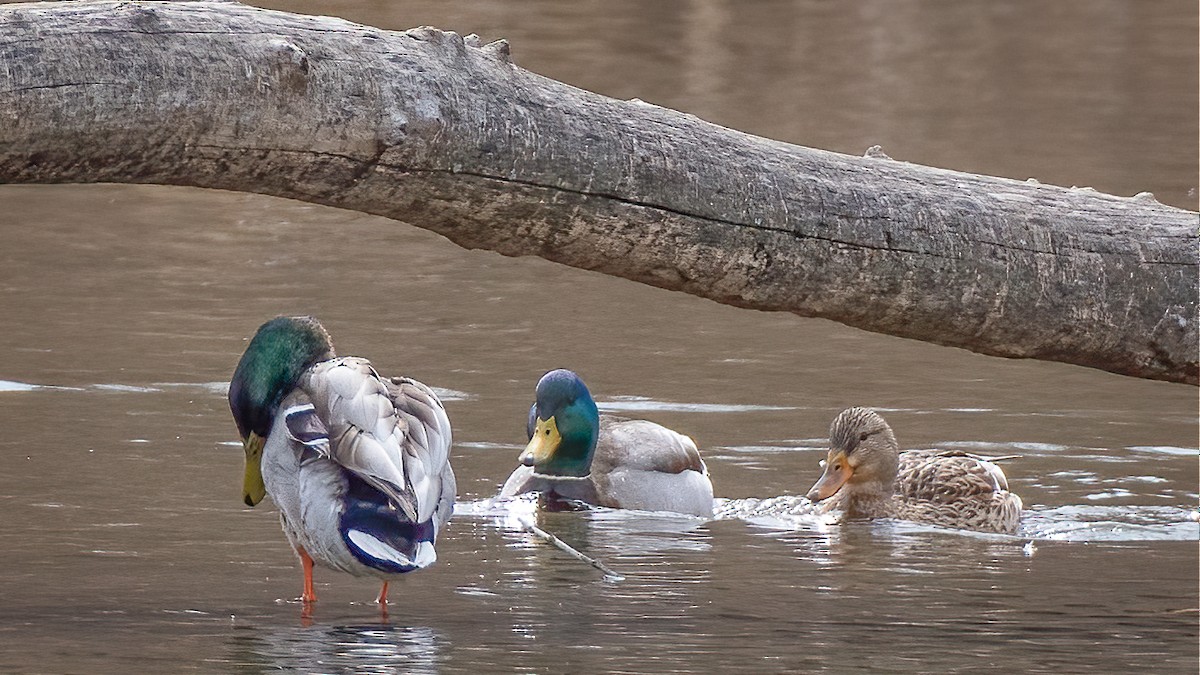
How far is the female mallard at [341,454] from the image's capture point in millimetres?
5031

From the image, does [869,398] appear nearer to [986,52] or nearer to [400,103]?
[400,103]

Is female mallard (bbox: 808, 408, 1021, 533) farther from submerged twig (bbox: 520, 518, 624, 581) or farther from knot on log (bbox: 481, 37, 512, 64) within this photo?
knot on log (bbox: 481, 37, 512, 64)

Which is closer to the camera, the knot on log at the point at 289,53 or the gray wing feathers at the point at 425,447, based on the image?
the knot on log at the point at 289,53

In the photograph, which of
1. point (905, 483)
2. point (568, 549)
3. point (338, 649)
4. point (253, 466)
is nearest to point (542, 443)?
point (568, 549)

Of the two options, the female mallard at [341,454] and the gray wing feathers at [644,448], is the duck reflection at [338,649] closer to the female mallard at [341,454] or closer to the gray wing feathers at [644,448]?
the female mallard at [341,454]

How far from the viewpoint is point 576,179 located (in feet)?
16.3

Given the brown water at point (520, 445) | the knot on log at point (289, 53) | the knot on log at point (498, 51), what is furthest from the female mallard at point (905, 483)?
the knot on log at point (289, 53)

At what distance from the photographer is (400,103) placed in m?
4.77

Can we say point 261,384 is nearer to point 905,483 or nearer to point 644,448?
point 644,448

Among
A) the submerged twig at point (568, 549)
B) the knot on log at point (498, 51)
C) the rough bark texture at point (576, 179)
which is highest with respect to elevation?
→ the knot on log at point (498, 51)

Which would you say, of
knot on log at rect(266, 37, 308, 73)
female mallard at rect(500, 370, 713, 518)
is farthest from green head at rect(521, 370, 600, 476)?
knot on log at rect(266, 37, 308, 73)

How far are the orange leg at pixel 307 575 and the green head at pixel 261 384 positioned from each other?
0.20m

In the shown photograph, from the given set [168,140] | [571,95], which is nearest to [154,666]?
[168,140]

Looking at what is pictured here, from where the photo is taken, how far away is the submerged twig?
19.9 feet
